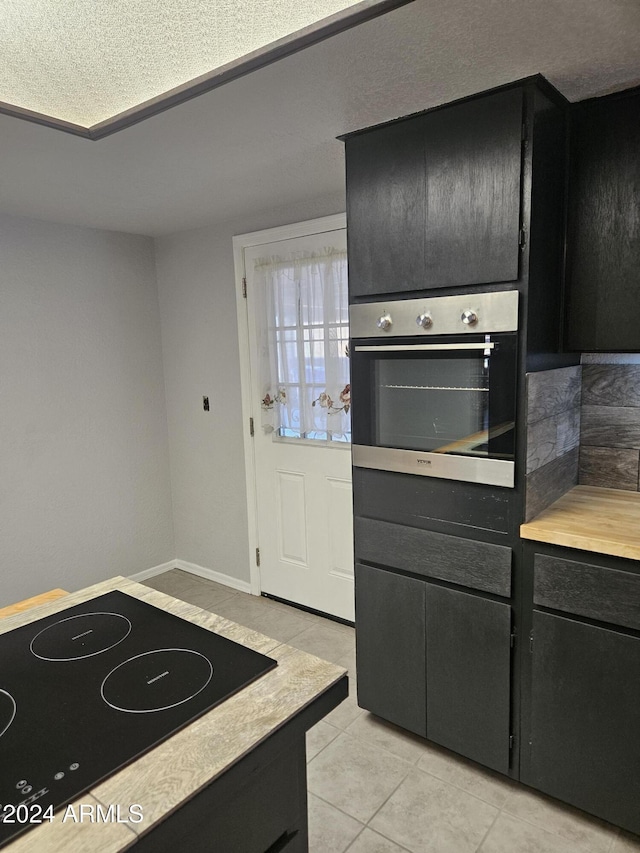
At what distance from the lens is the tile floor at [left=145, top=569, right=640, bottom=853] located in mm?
1793

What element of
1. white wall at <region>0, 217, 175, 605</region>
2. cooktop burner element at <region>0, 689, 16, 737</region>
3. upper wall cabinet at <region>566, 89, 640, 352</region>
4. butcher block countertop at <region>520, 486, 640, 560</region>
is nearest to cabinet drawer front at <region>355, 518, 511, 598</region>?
butcher block countertop at <region>520, 486, 640, 560</region>

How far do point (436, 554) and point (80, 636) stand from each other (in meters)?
1.21

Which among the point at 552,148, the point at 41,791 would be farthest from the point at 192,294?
the point at 41,791

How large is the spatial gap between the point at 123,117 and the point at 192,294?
1801 mm

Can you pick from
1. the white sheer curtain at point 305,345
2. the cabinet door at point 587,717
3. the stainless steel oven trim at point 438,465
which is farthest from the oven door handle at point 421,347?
the cabinet door at point 587,717

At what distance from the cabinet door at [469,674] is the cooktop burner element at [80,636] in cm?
115

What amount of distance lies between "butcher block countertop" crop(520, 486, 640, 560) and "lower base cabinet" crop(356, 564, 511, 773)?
31cm

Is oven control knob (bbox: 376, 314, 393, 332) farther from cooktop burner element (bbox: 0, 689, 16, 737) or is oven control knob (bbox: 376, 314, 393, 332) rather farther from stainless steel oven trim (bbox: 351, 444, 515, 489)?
cooktop burner element (bbox: 0, 689, 16, 737)

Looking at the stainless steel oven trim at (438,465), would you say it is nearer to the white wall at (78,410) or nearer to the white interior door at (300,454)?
the white interior door at (300,454)

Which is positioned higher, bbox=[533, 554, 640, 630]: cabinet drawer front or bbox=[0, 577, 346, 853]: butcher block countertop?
bbox=[0, 577, 346, 853]: butcher block countertop

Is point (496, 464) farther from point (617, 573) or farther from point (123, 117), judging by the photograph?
point (123, 117)

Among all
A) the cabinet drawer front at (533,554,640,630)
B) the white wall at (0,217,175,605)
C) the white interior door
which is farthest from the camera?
the white wall at (0,217,175,605)

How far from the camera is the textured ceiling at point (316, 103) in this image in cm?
137

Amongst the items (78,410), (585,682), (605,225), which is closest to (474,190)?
(605,225)
